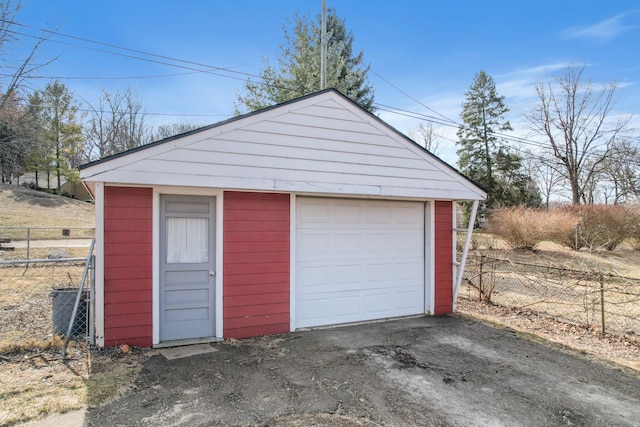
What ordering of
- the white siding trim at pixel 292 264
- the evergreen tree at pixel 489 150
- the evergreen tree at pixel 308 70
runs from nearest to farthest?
the white siding trim at pixel 292 264
the evergreen tree at pixel 308 70
the evergreen tree at pixel 489 150

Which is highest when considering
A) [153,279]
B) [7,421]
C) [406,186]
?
[406,186]

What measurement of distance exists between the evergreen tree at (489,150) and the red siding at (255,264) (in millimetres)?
26137

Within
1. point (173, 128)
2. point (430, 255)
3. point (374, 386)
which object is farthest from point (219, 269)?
point (173, 128)

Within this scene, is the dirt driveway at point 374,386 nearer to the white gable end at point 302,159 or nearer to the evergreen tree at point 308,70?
the white gable end at point 302,159

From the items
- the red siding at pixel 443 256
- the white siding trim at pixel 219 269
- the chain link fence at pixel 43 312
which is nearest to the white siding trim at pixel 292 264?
the white siding trim at pixel 219 269

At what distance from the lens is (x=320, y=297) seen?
594 cm

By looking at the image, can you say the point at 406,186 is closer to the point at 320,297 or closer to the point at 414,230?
the point at 414,230

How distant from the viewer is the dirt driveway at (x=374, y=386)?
126 inches

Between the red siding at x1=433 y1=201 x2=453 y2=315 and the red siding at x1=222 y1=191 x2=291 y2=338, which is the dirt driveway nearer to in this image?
the red siding at x1=222 y1=191 x2=291 y2=338

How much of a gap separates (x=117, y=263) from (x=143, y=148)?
1451 mm

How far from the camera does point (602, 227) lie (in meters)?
16.9

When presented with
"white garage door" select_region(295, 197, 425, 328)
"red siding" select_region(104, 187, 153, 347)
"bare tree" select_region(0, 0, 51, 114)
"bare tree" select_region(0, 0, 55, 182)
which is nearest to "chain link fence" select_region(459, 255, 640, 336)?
"white garage door" select_region(295, 197, 425, 328)

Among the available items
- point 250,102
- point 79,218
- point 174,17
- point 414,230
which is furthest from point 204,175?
point 79,218

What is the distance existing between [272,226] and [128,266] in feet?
6.41
